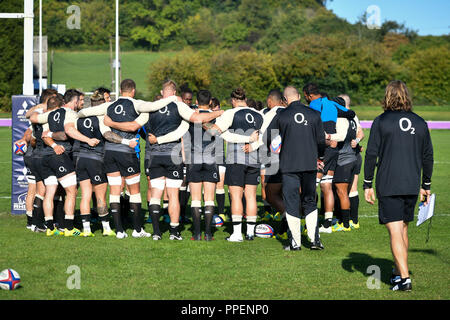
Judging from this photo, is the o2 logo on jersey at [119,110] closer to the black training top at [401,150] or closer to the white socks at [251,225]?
the white socks at [251,225]

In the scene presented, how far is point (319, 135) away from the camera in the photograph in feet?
28.5

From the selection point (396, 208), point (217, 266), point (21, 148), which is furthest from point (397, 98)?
point (21, 148)

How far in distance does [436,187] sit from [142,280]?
10.9 meters

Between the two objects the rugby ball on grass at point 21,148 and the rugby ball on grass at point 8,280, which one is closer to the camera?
the rugby ball on grass at point 8,280

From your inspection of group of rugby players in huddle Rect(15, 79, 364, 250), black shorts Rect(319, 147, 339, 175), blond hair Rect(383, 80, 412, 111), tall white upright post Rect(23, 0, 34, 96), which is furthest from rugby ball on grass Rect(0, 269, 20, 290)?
tall white upright post Rect(23, 0, 34, 96)

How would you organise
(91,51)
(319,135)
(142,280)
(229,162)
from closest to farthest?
(142,280), (319,135), (229,162), (91,51)

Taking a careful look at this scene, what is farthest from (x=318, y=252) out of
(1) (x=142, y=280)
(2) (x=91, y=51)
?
(2) (x=91, y=51)

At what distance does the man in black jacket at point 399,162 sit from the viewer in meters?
6.70

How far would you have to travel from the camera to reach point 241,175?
9562 millimetres

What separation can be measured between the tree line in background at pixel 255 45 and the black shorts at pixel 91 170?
41.7 meters

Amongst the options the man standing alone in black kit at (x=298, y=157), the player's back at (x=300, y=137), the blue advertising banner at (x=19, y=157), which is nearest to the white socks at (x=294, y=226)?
the man standing alone in black kit at (x=298, y=157)

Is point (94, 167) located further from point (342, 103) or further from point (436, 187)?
point (436, 187)

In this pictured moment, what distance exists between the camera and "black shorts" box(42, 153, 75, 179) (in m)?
9.60

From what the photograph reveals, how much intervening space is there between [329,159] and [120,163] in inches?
137
